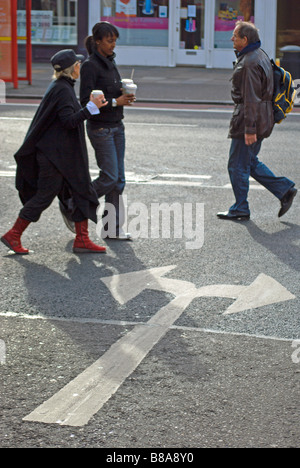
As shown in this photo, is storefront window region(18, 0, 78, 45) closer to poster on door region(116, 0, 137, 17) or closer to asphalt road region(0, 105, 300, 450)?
poster on door region(116, 0, 137, 17)

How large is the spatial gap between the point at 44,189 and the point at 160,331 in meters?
2.12

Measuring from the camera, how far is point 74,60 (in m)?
6.63

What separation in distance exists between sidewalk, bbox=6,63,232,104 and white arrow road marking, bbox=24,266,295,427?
12532 millimetres

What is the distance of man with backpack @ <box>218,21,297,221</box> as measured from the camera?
7816 mm

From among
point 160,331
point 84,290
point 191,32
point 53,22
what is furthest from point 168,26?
point 160,331

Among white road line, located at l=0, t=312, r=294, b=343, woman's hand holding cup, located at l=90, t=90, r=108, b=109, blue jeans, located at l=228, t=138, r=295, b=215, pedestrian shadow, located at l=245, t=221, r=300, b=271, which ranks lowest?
pedestrian shadow, located at l=245, t=221, r=300, b=271

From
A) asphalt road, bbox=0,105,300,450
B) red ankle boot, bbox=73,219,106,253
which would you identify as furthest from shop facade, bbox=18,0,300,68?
red ankle boot, bbox=73,219,106,253

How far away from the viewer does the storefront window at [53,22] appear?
26.0 meters

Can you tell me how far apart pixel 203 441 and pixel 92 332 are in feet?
4.99

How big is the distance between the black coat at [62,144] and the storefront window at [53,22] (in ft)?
65.6

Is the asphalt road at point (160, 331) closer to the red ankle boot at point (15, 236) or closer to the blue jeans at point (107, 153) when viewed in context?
the red ankle boot at point (15, 236)

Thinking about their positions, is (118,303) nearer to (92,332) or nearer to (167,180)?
(92,332)

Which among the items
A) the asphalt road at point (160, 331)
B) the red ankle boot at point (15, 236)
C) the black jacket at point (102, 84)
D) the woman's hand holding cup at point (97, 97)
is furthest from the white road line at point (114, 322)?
the black jacket at point (102, 84)
